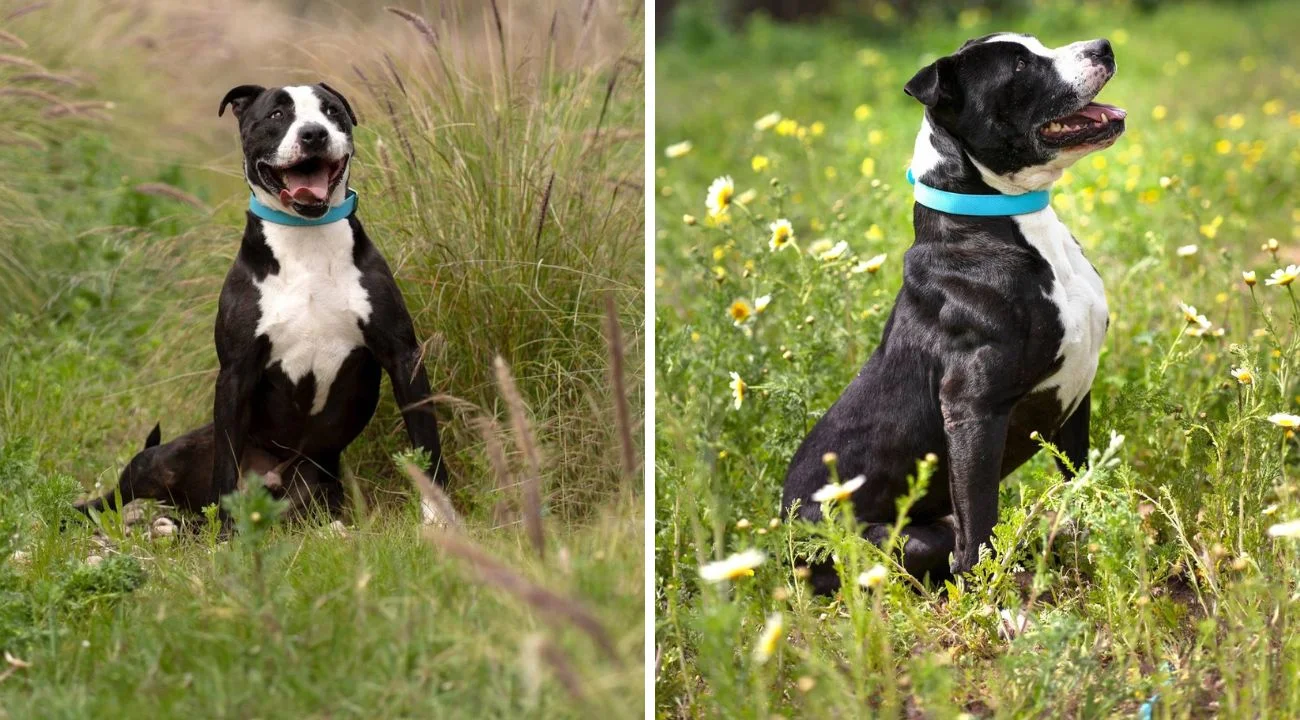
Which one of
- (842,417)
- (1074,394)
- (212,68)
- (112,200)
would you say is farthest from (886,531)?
(212,68)

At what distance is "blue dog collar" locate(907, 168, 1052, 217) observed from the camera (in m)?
3.27

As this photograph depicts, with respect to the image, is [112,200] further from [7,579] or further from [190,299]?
[7,579]

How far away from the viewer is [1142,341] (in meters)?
4.29

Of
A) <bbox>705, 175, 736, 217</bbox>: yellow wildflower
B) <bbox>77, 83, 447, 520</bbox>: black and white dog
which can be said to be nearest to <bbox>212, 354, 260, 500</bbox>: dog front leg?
<bbox>77, 83, 447, 520</bbox>: black and white dog

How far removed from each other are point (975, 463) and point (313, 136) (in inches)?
71.8

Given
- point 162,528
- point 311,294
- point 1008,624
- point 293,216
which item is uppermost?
point 293,216

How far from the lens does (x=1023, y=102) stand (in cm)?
324

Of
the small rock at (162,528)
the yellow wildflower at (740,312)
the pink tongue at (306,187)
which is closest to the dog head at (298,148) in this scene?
the pink tongue at (306,187)

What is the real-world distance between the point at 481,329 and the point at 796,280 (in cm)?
107

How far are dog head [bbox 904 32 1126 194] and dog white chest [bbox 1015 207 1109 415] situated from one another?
0.12 metres

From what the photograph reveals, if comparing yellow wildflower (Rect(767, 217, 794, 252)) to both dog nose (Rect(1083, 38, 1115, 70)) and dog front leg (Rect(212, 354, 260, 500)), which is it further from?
dog front leg (Rect(212, 354, 260, 500))

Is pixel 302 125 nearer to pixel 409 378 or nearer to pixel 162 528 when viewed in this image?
pixel 409 378

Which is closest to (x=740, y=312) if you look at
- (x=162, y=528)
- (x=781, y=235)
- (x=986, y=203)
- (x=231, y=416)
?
(x=781, y=235)

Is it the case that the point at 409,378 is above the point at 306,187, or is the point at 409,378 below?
below
